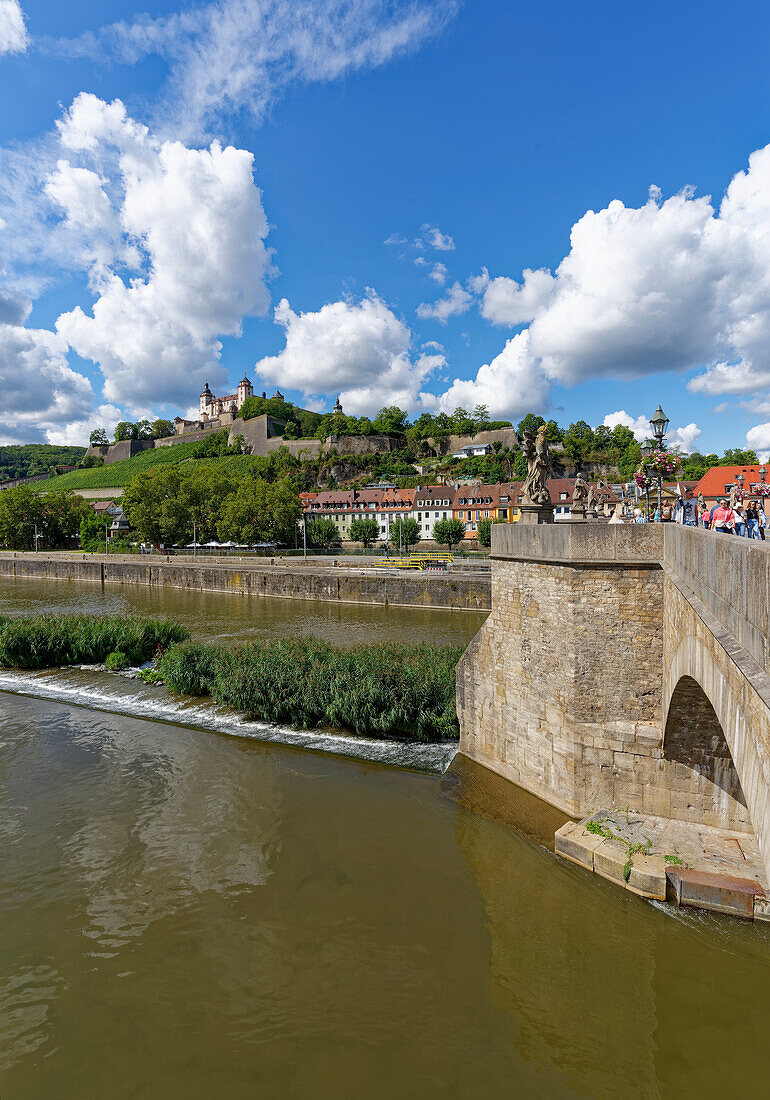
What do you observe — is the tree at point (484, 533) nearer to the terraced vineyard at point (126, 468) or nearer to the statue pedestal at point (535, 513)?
the statue pedestal at point (535, 513)

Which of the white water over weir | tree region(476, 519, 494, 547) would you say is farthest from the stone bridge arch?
tree region(476, 519, 494, 547)

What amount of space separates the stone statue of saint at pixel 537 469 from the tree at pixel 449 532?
→ 192 ft

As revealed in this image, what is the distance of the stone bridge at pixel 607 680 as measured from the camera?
8688mm

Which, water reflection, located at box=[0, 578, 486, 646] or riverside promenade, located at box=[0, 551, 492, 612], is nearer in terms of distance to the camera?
water reflection, located at box=[0, 578, 486, 646]

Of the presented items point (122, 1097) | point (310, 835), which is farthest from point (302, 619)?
point (122, 1097)

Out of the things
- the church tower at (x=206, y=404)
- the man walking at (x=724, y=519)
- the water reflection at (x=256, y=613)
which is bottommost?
the water reflection at (x=256, y=613)

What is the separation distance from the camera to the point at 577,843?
29.3 ft

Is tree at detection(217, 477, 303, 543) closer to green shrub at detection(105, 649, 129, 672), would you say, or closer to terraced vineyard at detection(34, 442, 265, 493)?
green shrub at detection(105, 649, 129, 672)

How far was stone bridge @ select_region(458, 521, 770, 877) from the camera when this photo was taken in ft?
28.5

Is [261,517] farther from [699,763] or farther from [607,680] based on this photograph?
[699,763]

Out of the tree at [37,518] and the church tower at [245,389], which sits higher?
the church tower at [245,389]

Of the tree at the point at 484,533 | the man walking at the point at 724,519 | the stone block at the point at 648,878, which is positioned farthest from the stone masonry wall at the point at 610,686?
the tree at the point at 484,533

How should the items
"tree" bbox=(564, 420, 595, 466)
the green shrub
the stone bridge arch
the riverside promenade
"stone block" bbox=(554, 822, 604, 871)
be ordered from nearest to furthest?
1. the stone bridge arch
2. "stone block" bbox=(554, 822, 604, 871)
3. the green shrub
4. the riverside promenade
5. "tree" bbox=(564, 420, 595, 466)

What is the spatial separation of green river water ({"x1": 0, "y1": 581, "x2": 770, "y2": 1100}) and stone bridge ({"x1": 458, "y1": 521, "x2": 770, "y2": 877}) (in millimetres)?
1564
